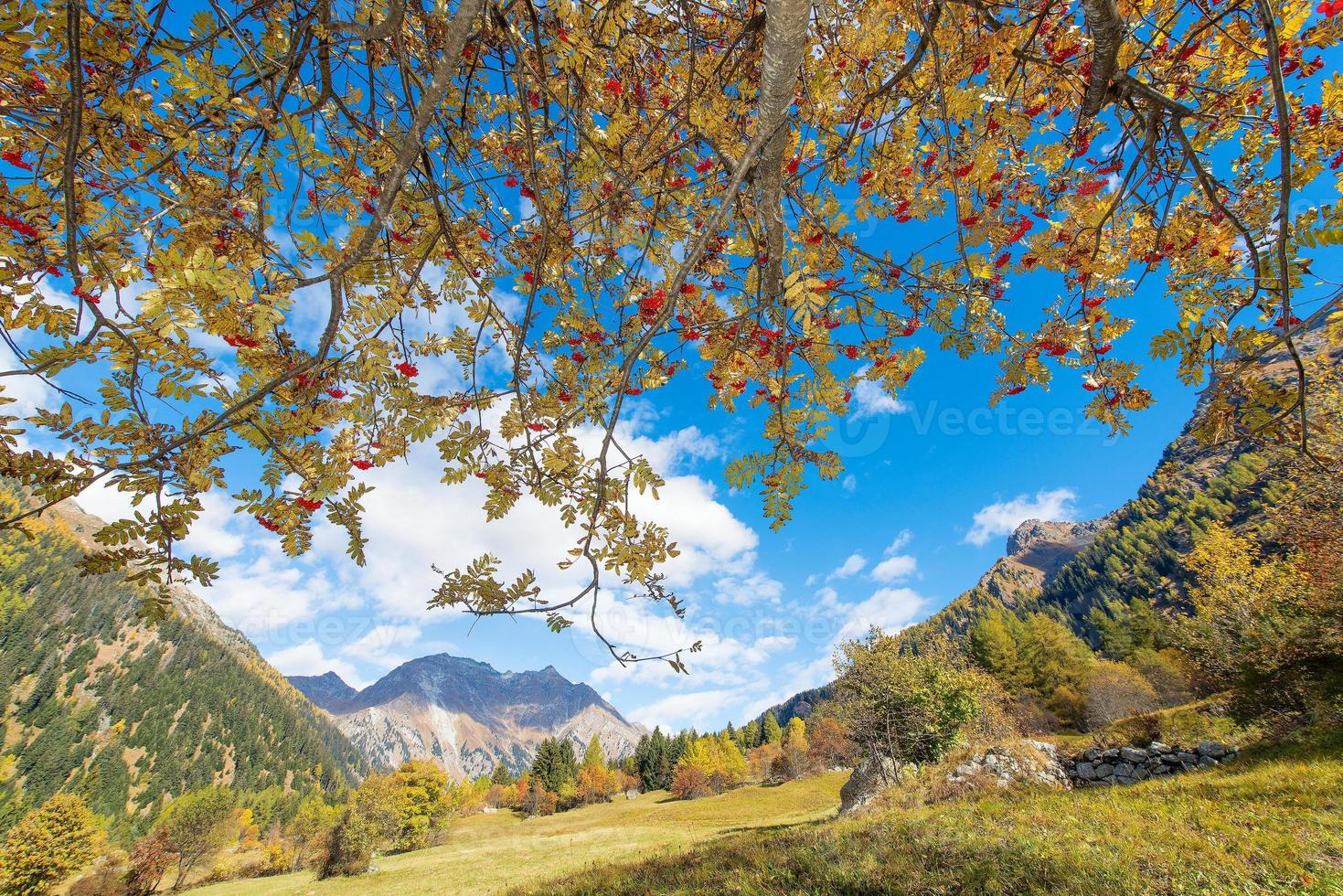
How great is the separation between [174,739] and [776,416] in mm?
141726

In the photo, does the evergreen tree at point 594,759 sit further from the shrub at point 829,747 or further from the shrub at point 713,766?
the shrub at point 829,747

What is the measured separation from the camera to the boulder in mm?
17156

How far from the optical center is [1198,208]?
9.34ft

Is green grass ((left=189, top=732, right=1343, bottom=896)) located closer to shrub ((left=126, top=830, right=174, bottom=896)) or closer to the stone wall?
the stone wall

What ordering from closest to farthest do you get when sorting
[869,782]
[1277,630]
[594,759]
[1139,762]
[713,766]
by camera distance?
[1139,762] → [1277,630] → [869,782] → [713,766] → [594,759]

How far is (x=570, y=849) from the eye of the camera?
22.9m

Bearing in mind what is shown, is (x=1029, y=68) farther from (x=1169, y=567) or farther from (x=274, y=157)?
(x=1169, y=567)

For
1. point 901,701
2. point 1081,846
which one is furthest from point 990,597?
point 1081,846

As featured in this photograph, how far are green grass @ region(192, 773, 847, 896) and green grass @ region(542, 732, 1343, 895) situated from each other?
263 inches

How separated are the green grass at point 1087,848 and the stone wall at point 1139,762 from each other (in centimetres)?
193

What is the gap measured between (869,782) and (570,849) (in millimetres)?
14390

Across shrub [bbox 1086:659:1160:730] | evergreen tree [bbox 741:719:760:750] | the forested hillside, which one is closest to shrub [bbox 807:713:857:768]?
shrub [bbox 1086:659:1160:730]

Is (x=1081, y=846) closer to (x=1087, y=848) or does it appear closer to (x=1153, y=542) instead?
(x=1087, y=848)

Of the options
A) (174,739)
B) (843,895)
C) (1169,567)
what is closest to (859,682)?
(843,895)
